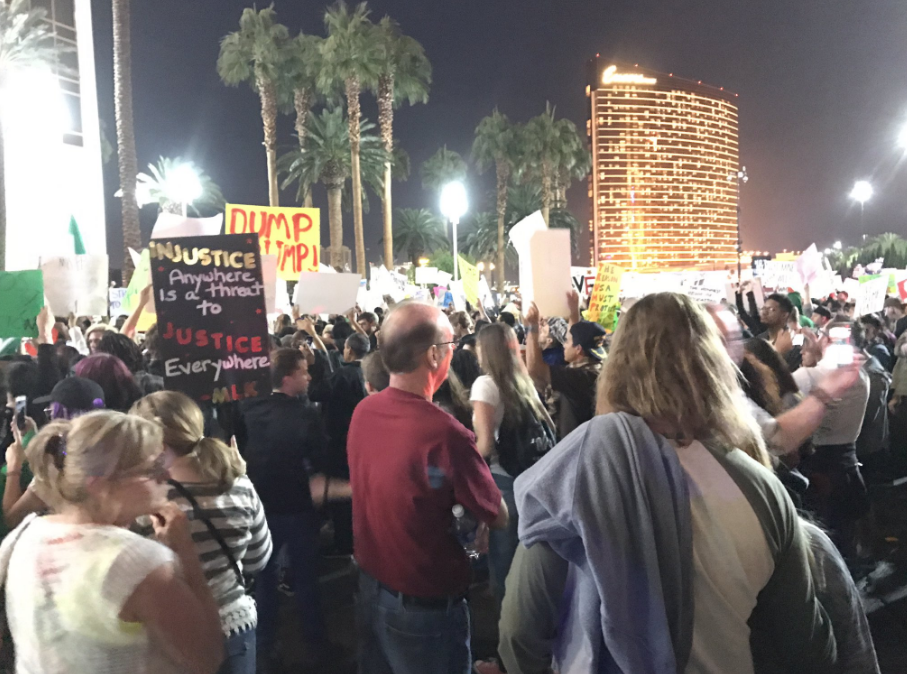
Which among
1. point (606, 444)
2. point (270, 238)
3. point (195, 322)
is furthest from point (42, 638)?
point (270, 238)

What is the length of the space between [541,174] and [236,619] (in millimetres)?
47177

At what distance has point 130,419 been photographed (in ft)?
6.28

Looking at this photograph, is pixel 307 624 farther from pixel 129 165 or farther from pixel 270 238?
pixel 129 165

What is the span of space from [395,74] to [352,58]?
374 cm

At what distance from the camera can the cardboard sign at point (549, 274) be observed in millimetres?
5391

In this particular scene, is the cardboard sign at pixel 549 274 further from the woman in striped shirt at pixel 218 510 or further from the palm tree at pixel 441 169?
the palm tree at pixel 441 169

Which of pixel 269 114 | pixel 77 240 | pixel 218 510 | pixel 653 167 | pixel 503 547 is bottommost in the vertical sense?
pixel 503 547

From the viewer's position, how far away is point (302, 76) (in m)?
33.0

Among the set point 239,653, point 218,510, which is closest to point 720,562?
point 218,510

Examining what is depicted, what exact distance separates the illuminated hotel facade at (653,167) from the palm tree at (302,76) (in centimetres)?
11521

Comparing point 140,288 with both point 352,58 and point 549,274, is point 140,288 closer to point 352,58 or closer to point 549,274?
point 549,274

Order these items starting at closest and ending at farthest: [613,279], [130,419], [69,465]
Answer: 1. [69,465]
2. [130,419]
3. [613,279]

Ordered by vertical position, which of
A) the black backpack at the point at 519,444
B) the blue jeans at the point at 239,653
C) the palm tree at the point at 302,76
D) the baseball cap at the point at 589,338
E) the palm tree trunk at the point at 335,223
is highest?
the palm tree at the point at 302,76

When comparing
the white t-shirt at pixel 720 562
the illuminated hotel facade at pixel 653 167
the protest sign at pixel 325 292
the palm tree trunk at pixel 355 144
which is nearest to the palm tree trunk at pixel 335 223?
the palm tree trunk at pixel 355 144
